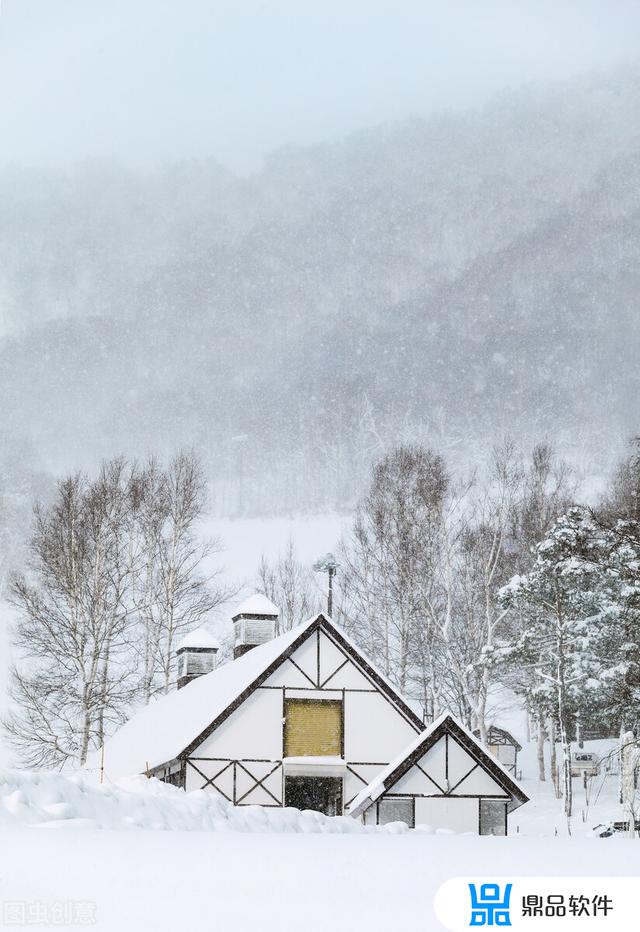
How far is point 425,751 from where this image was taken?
1327 centimetres

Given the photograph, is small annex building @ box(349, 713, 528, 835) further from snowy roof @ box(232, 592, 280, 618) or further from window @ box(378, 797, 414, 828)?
snowy roof @ box(232, 592, 280, 618)

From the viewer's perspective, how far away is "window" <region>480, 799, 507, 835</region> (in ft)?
43.4

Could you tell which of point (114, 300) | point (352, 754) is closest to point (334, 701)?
point (352, 754)

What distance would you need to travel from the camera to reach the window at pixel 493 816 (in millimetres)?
13242

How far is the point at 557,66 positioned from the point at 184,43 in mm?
42955

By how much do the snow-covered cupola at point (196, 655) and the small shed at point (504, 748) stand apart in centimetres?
899

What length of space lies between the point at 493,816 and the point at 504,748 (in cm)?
1647

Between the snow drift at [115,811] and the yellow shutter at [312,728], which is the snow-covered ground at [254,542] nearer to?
the yellow shutter at [312,728]

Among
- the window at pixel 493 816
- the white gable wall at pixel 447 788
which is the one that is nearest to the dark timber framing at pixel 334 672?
the white gable wall at pixel 447 788

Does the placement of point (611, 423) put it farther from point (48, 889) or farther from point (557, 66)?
point (48, 889)

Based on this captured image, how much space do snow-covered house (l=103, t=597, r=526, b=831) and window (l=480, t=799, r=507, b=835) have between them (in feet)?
4.53

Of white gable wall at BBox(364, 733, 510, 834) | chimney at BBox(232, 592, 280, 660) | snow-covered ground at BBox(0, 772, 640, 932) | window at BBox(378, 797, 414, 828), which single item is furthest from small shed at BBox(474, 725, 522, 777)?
snow-covered ground at BBox(0, 772, 640, 932)

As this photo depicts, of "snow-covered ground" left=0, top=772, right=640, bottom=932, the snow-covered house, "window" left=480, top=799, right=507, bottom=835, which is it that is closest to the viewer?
"snow-covered ground" left=0, top=772, right=640, bottom=932

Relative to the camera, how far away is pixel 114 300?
74125 mm
